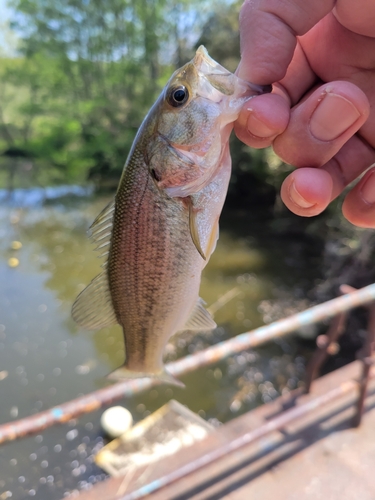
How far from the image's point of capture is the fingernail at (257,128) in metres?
1.14

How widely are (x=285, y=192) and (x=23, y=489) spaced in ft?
18.3

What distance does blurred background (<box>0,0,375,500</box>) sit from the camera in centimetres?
639

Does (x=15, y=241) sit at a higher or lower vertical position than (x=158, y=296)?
lower

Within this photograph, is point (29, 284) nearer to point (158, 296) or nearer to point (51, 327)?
point (51, 327)

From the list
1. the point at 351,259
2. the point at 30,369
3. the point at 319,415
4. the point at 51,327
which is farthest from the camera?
the point at 351,259

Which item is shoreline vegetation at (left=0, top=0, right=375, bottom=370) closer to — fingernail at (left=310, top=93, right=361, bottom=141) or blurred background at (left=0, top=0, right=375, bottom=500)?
blurred background at (left=0, top=0, right=375, bottom=500)

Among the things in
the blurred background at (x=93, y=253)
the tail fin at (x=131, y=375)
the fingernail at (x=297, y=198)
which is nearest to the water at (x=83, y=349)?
the blurred background at (x=93, y=253)

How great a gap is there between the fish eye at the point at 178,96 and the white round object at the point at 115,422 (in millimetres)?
5248

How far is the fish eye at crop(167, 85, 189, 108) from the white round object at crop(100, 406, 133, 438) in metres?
5.25

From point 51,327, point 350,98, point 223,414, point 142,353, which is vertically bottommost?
point 51,327

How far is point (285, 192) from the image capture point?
4.16ft

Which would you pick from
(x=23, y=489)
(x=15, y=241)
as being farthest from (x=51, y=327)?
(x=15, y=241)

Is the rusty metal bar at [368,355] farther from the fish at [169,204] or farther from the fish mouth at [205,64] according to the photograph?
the fish mouth at [205,64]

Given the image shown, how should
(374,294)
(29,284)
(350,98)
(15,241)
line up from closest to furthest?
(350,98)
(374,294)
(29,284)
(15,241)
